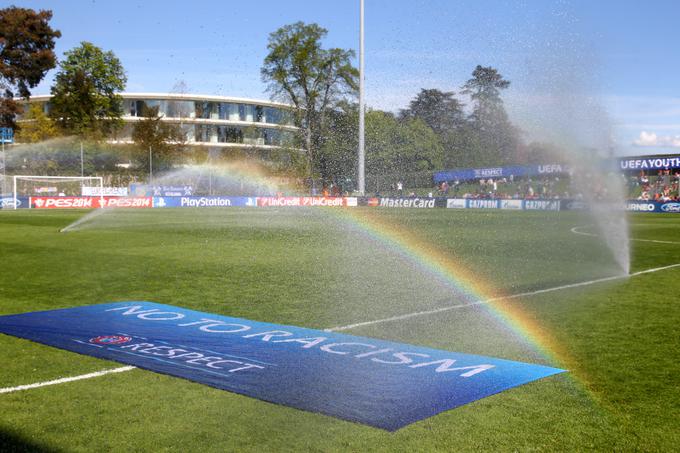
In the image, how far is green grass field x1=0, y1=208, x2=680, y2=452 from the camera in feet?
14.6

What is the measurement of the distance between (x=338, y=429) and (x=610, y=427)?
190cm

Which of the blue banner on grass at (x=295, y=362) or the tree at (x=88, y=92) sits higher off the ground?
the tree at (x=88, y=92)

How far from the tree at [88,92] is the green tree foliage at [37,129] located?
1.70 metres

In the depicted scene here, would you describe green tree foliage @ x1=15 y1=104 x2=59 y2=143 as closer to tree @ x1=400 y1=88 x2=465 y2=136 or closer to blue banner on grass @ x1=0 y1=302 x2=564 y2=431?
tree @ x1=400 y1=88 x2=465 y2=136

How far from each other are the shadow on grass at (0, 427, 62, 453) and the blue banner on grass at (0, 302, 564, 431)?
1.54m

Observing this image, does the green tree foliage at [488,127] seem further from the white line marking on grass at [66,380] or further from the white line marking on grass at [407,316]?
the white line marking on grass at [66,380]

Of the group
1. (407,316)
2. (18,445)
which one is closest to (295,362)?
(18,445)

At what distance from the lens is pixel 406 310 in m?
9.41

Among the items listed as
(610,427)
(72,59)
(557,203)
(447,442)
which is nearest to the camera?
(447,442)

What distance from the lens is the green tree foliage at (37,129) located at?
80125mm

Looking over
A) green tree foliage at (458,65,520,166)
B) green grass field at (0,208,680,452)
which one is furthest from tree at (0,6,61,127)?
green grass field at (0,208,680,452)

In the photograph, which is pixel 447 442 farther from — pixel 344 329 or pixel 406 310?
→ pixel 406 310

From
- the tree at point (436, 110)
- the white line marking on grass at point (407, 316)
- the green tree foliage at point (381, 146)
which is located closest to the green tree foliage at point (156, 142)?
the green tree foliage at point (381, 146)

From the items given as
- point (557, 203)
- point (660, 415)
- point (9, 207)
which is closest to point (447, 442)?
point (660, 415)
